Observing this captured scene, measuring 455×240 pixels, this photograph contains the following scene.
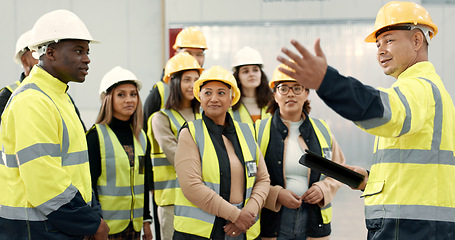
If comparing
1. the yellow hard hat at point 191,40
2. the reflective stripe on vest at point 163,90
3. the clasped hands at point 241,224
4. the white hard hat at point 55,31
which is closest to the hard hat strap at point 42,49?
the white hard hat at point 55,31

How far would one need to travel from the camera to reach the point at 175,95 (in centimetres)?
355

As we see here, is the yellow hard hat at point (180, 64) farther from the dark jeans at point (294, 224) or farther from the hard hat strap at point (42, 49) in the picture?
the hard hat strap at point (42, 49)

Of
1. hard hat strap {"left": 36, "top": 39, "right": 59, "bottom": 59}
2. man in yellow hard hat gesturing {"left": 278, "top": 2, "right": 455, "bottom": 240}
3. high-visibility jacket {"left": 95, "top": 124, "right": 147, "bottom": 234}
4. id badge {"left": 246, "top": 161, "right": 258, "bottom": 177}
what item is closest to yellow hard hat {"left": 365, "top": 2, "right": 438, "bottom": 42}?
man in yellow hard hat gesturing {"left": 278, "top": 2, "right": 455, "bottom": 240}

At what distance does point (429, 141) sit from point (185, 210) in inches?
60.5

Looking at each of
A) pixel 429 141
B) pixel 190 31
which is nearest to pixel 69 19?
pixel 429 141

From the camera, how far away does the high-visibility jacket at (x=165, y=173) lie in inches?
136

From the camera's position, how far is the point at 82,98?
7586mm

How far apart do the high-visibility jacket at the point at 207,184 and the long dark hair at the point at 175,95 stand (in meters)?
0.77

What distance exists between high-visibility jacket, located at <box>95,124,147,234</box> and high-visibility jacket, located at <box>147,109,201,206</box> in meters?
0.43

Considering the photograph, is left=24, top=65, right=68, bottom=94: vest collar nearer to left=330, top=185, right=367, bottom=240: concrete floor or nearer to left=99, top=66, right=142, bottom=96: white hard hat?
left=99, top=66, right=142, bottom=96: white hard hat

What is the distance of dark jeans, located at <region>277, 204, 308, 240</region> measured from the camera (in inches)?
112

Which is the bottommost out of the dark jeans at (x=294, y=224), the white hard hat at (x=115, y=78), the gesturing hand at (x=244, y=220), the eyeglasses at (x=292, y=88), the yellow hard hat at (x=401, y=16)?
the dark jeans at (x=294, y=224)

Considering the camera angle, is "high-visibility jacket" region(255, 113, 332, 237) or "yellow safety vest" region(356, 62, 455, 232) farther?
"high-visibility jacket" region(255, 113, 332, 237)

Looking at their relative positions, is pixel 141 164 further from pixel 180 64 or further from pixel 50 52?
pixel 50 52
